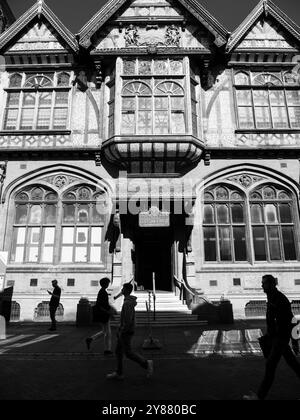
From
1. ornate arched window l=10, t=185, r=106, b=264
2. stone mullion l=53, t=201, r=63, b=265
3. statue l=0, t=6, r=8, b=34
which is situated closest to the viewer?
stone mullion l=53, t=201, r=63, b=265

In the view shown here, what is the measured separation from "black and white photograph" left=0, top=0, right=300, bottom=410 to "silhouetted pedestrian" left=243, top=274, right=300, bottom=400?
716 centimetres

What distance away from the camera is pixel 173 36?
16.5 meters

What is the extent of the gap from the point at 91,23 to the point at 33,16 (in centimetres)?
356

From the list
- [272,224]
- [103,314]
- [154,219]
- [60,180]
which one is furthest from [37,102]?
[272,224]

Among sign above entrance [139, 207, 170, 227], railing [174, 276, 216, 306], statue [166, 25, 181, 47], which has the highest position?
statue [166, 25, 181, 47]

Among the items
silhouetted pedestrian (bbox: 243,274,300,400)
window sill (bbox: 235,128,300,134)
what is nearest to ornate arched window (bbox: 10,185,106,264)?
window sill (bbox: 235,128,300,134)

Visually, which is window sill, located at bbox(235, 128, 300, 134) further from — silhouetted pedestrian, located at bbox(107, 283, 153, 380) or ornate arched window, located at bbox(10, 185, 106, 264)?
silhouetted pedestrian, located at bbox(107, 283, 153, 380)

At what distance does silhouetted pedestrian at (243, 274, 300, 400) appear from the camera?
4285 millimetres

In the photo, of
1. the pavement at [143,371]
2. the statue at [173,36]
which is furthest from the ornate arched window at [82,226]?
the statue at [173,36]

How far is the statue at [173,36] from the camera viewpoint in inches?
643

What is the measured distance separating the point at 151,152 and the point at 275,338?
11.6 m

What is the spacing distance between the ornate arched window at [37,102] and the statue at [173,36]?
19.1 ft

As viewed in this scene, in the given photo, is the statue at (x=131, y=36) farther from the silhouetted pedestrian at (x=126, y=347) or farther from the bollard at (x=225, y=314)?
the silhouetted pedestrian at (x=126, y=347)
